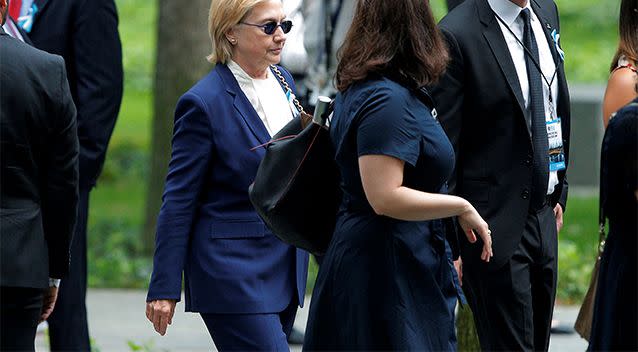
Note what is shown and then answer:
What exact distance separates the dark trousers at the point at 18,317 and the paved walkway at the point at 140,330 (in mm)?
2481

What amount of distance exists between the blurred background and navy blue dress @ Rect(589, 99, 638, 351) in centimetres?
551

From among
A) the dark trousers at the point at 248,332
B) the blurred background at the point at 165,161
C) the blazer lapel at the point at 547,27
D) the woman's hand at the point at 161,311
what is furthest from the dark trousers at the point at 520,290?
the blurred background at the point at 165,161

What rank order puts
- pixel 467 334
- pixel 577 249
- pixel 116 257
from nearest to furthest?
pixel 467 334, pixel 577 249, pixel 116 257

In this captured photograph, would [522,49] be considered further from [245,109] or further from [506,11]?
[245,109]

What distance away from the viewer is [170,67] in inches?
502

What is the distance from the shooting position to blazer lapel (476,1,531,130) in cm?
571

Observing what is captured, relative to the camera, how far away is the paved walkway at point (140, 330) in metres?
8.43

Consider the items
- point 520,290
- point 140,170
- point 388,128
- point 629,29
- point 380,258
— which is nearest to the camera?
point 388,128

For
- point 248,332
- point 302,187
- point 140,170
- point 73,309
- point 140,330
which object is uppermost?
point 302,187

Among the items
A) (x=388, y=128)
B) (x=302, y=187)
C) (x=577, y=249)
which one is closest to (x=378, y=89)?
(x=388, y=128)

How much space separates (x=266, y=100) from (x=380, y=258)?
128cm

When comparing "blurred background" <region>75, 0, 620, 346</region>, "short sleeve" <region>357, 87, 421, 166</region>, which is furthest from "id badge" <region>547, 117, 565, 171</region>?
"blurred background" <region>75, 0, 620, 346</region>

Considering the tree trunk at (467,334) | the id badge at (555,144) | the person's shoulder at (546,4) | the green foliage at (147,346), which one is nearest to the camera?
the id badge at (555,144)

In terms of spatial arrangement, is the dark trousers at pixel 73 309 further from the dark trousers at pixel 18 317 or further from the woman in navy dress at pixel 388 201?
the woman in navy dress at pixel 388 201
